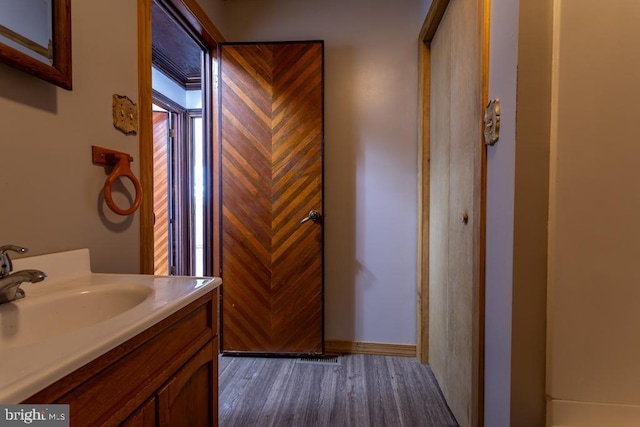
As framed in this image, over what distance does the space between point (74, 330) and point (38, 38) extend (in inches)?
30.1

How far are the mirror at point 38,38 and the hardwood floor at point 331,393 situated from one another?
5.16 feet

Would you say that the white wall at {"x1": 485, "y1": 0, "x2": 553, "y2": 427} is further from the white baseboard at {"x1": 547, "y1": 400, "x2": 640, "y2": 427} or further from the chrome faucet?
the chrome faucet

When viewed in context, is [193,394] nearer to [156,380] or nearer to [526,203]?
[156,380]

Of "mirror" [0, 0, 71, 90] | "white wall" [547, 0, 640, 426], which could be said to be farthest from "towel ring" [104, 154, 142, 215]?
"white wall" [547, 0, 640, 426]

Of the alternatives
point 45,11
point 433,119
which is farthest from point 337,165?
point 45,11

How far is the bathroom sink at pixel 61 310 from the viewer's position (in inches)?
25.0

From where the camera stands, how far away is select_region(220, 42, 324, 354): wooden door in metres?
1.95

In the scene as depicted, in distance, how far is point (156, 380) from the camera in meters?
0.63

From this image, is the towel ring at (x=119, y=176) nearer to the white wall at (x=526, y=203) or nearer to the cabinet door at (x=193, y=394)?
the cabinet door at (x=193, y=394)

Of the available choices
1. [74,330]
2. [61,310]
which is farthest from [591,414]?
[61,310]

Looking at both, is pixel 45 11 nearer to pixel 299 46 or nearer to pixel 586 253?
pixel 299 46

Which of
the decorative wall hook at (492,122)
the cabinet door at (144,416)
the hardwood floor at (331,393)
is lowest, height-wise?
the hardwood floor at (331,393)

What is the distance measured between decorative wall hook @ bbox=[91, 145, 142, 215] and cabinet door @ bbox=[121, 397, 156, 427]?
2.05 feet

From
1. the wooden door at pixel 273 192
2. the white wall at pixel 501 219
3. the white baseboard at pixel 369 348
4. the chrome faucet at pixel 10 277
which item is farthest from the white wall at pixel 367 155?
the chrome faucet at pixel 10 277
